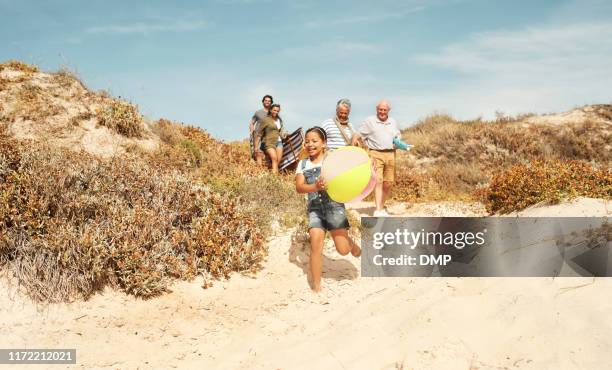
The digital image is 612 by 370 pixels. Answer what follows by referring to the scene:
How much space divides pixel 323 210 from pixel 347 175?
28.3 inches

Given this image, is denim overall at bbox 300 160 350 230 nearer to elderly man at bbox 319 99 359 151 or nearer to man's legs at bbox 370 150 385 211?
elderly man at bbox 319 99 359 151

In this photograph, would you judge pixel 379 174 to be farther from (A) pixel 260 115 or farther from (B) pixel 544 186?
(A) pixel 260 115

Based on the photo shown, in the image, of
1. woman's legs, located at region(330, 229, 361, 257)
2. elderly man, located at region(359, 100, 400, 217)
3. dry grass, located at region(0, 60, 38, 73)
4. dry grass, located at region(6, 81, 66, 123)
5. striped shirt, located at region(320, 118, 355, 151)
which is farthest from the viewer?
dry grass, located at region(0, 60, 38, 73)

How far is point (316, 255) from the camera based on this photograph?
598 centimetres

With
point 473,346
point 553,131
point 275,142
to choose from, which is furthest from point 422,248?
point 553,131

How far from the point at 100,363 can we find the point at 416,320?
3.23 metres

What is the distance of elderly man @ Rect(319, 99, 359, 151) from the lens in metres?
8.69

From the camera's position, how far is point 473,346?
4.30m

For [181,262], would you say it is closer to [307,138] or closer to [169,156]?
[307,138]

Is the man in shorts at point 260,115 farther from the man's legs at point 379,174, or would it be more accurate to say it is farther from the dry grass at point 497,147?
the man's legs at point 379,174

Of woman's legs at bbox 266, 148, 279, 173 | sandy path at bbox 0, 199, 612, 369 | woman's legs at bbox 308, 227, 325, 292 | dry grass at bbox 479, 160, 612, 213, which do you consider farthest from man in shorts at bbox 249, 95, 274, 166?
woman's legs at bbox 308, 227, 325, 292

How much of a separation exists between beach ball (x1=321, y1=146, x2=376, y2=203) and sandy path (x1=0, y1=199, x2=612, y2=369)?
4.44 feet

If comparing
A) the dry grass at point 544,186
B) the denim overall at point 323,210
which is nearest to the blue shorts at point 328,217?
the denim overall at point 323,210

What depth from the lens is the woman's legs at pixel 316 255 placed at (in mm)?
5832
